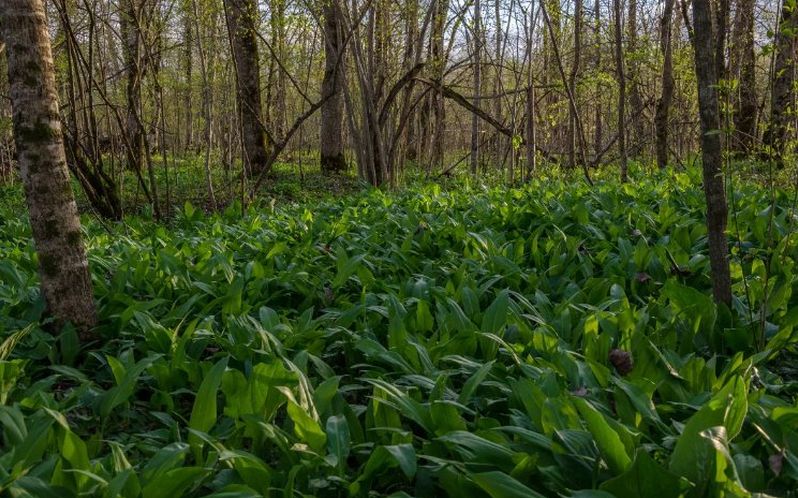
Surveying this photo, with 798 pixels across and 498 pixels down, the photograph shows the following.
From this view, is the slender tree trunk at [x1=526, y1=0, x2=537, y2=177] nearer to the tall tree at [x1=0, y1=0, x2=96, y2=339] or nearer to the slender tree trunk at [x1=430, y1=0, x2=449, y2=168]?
the slender tree trunk at [x1=430, y1=0, x2=449, y2=168]

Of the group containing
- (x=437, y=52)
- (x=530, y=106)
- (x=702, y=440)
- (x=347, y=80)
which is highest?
(x=437, y=52)

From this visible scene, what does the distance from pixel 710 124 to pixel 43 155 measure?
2.81 m

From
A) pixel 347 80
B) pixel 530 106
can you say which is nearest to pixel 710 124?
pixel 530 106

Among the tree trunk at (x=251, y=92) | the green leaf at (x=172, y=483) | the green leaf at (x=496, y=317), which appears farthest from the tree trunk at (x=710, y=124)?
the tree trunk at (x=251, y=92)

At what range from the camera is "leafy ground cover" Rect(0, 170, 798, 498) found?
159 cm

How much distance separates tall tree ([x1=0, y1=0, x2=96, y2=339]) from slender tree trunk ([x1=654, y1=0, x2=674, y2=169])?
7.76 metres

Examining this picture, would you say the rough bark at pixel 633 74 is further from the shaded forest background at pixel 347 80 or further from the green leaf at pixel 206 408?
the green leaf at pixel 206 408

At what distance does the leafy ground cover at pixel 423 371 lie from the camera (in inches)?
62.8

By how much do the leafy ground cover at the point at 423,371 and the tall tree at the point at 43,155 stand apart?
24 cm

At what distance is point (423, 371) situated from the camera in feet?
7.82

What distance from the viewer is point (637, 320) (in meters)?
2.57

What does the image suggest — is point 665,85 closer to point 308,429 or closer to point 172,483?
point 308,429

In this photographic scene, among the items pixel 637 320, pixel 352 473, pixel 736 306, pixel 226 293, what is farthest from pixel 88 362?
pixel 736 306

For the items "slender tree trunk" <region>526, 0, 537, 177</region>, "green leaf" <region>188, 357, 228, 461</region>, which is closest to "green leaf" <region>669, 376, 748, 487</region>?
"green leaf" <region>188, 357, 228, 461</region>
